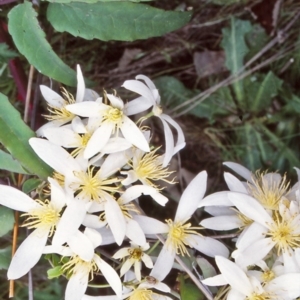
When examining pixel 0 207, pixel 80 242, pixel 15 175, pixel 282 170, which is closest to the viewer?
pixel 80 242

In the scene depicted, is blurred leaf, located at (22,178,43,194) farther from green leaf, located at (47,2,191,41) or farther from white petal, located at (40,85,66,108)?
green leaf, located at (47,2,191,41)

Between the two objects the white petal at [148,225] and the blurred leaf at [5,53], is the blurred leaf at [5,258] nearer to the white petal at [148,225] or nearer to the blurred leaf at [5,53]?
the white petal at [148,225]

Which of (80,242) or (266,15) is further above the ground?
(266,15)

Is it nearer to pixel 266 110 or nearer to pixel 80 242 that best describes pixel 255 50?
pixel 266 110

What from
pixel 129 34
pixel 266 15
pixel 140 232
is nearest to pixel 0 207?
pixel 140 232

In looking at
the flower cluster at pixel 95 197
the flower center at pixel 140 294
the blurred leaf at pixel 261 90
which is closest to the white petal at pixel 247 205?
the flower cluster at pixel 95 197
